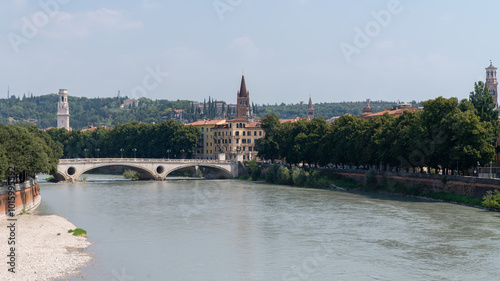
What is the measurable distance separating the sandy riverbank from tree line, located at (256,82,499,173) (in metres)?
36.3

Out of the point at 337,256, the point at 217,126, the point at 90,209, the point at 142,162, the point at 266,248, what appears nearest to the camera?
the point at 337,256

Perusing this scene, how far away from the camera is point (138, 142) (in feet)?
462

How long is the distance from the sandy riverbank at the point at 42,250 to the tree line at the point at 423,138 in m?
36.3

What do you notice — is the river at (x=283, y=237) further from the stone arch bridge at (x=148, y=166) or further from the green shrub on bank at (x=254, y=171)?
the green shrub on bank at (x=254, y=171)

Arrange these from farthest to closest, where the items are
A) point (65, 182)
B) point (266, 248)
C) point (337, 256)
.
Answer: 1. point (65, 182)
2. point (266, 248)
3. point (337, 256)

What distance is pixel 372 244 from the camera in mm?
40500

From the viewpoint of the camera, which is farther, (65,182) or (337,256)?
(65,182)

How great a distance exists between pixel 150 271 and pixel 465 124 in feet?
128

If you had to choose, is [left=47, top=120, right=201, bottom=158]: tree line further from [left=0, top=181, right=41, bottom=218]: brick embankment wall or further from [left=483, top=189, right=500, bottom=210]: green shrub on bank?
[left=483, top=189, right=500, bottom=210]: green shrub on bank

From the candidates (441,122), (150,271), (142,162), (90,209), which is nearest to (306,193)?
(441,122)

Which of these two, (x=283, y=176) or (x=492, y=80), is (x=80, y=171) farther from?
(x=492, y=80)

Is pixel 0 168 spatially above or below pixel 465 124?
below

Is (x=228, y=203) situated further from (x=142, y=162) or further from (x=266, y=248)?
(x=142, y=162)

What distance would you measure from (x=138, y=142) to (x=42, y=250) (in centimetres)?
10438
